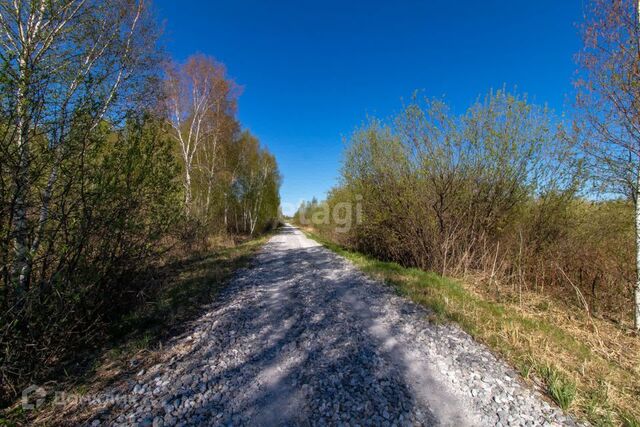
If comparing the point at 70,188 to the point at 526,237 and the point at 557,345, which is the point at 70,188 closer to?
the point at 557,345

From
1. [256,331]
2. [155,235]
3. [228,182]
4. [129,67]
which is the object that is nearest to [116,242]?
[155,235]

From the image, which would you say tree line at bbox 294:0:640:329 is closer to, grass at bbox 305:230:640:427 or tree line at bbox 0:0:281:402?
grass at bbox 305:230:640:427

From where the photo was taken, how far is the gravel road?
2.21 meters

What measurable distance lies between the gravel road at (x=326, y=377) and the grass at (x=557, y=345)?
0.30 m

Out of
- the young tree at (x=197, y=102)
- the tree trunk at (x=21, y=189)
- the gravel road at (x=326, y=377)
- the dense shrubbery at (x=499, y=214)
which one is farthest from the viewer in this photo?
the young tree at (x=197, y=102)

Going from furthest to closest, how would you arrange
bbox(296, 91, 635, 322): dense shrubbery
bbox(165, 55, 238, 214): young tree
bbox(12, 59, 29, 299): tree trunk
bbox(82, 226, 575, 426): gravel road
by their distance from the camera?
bbox(165, 55, 238, 214): young tree
bbox(296, 91, 635, 322): dense shrubbery
bbox(12, 59, 29, 299): tree trunk
bbox(82, 226, 575, 426): gravel road

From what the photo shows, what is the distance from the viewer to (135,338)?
3.62m

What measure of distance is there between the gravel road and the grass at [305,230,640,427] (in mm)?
298

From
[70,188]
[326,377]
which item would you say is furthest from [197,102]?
[326,377]

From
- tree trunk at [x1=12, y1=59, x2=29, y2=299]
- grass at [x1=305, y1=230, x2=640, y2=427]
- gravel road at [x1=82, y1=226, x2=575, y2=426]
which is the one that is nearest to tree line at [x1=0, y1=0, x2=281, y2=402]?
tree trunk at [x1=12, y1=59, x2=29, y2=299]

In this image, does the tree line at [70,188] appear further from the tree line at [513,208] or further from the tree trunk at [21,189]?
the tree line at [513,208]

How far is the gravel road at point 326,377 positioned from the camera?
221 centimetres

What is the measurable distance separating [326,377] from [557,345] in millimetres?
3502

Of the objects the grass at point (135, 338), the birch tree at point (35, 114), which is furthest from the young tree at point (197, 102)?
the birch tree at point (35, 114)
